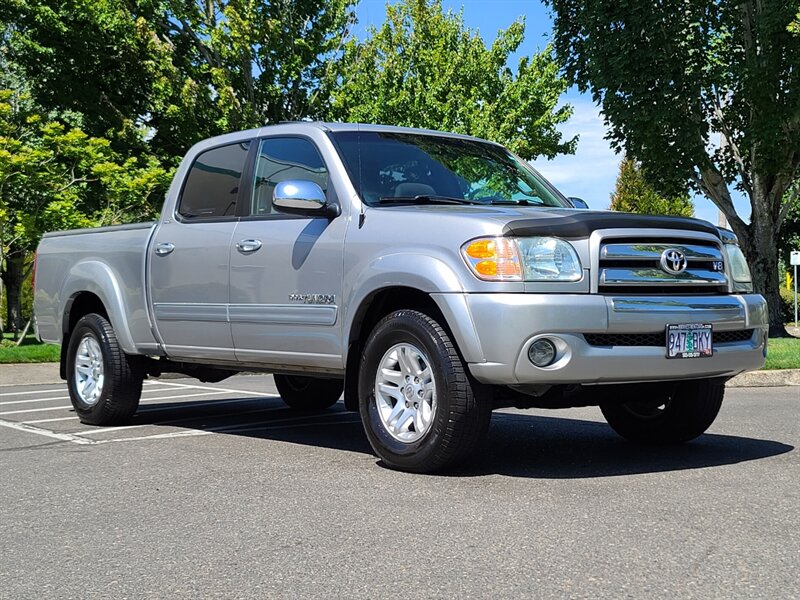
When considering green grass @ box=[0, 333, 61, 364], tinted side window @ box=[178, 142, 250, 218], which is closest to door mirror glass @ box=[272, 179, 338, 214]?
tinted side window @ box=[178, 142, 250, 218]

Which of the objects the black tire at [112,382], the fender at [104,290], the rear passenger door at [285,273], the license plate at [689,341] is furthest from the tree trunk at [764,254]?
the license plate at [689,341]

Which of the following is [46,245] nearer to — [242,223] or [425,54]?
[242,223]

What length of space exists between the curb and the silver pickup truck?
5.52 meters

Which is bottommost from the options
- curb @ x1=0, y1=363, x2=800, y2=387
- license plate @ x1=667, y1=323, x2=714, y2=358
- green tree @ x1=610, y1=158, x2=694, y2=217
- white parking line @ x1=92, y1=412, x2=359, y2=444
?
curb @ x1=0, y1=363, x2=800, y2=387

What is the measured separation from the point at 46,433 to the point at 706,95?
21.5 m

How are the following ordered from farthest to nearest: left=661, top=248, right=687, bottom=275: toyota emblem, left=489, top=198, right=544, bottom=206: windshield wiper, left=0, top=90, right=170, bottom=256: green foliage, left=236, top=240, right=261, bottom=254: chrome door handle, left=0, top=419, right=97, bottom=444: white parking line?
left=0, top=90, right=170, bottom=256: green foliage
left=0, top=419, right=97, bottom=444: white parking line
left=236, top=240, right=261, bottom=254: chrome door handle
left=489, top=198, right=544, bottom=206: windshield wiper
left=661, top=248, right=687, bottom=275: toyota emblem

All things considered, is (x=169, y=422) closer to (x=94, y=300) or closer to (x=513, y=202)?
(x=94, y=300)

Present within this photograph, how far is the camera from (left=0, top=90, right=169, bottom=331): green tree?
20922 mm

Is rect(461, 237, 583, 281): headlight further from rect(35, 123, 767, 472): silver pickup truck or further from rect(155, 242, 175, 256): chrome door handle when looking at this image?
rect(155, 242, 175, 256): chrome door handle

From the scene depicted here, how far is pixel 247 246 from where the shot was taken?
21.8 ft

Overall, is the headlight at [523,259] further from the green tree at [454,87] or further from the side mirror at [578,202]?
the green tree at [454,87]

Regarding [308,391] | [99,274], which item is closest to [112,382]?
[99,274]

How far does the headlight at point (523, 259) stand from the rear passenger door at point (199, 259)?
2181mm

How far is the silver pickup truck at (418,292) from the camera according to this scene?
17.2 feet
